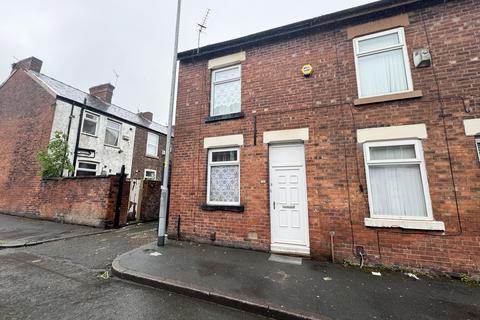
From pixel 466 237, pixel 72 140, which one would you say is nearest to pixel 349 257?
pixel 466 237

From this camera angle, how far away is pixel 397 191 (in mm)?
4797

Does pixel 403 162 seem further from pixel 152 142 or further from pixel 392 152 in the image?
pixel 152 142

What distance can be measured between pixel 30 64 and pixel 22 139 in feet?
17.8

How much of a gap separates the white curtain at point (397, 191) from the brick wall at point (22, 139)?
559 inches

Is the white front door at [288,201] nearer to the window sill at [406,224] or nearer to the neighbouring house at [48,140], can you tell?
the window sill at [406,224]

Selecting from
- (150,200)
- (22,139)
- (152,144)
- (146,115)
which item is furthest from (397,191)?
(146,115)

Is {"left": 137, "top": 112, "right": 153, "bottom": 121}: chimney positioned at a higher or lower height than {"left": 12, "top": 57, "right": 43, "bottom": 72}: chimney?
lower

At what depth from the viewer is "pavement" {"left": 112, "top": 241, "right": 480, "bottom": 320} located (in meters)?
3.03

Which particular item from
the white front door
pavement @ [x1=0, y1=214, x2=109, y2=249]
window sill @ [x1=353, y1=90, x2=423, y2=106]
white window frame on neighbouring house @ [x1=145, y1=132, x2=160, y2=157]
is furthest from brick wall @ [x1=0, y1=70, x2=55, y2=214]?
window sill @ [x1=353, y1=90, x2=423, y2=106]

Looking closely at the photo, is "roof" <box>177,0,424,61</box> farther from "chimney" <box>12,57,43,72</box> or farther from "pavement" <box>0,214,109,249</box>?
"chimney" <box>12,57,43,72</box>

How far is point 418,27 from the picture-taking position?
202 inches

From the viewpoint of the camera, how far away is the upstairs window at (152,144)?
17500 mm

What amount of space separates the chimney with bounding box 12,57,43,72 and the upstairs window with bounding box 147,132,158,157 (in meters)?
7.93

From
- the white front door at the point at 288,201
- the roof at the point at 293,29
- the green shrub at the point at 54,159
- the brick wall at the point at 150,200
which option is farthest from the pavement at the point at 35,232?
the roof at the point at 293,29
